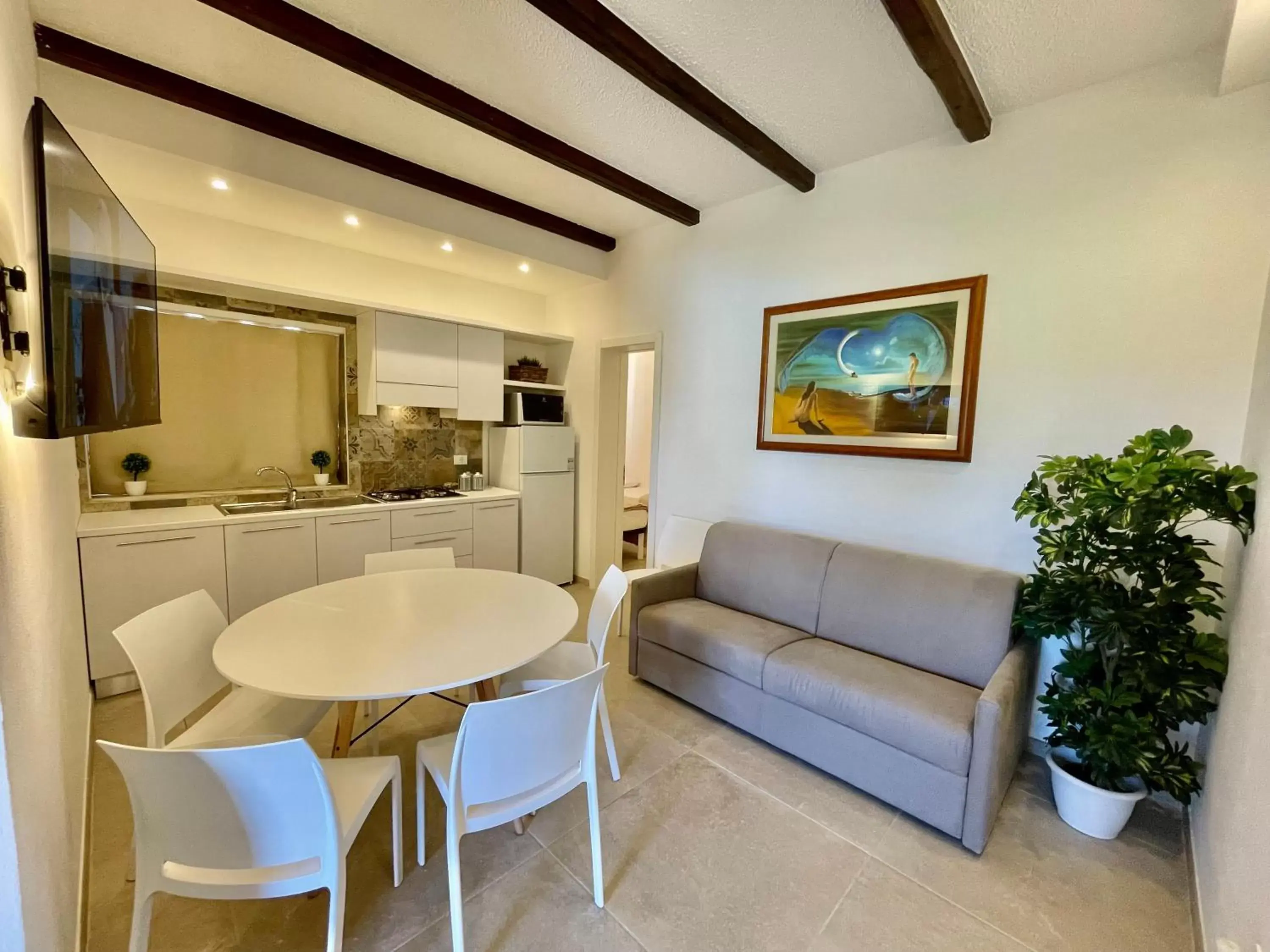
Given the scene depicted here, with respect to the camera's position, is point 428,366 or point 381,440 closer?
point 428,366

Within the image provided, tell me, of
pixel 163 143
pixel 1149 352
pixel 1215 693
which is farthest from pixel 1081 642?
pixel 163 143

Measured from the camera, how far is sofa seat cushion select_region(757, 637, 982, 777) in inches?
70.9

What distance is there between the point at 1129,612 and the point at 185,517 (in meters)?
4.33

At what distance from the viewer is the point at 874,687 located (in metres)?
2.01

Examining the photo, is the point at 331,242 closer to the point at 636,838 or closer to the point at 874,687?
the point at 636,838

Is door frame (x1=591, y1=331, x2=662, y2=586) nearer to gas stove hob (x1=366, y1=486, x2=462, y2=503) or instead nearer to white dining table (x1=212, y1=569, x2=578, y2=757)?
gas stove hob (x1=366, y1=486, x2=462, y2=503)

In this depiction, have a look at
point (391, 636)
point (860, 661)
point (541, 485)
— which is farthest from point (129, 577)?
point (860, 661)

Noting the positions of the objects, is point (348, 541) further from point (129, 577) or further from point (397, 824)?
point (397, 824)

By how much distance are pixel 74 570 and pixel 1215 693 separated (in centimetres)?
458

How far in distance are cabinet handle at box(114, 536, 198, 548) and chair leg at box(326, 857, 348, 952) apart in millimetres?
2345

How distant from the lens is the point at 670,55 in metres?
2.00

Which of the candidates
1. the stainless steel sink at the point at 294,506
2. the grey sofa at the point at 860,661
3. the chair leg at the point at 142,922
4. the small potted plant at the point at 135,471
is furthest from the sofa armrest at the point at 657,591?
the small potted plant at the point at 135,471

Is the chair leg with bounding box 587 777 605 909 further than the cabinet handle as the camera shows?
No

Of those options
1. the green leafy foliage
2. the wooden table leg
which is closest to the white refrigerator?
the green leafy foliage
